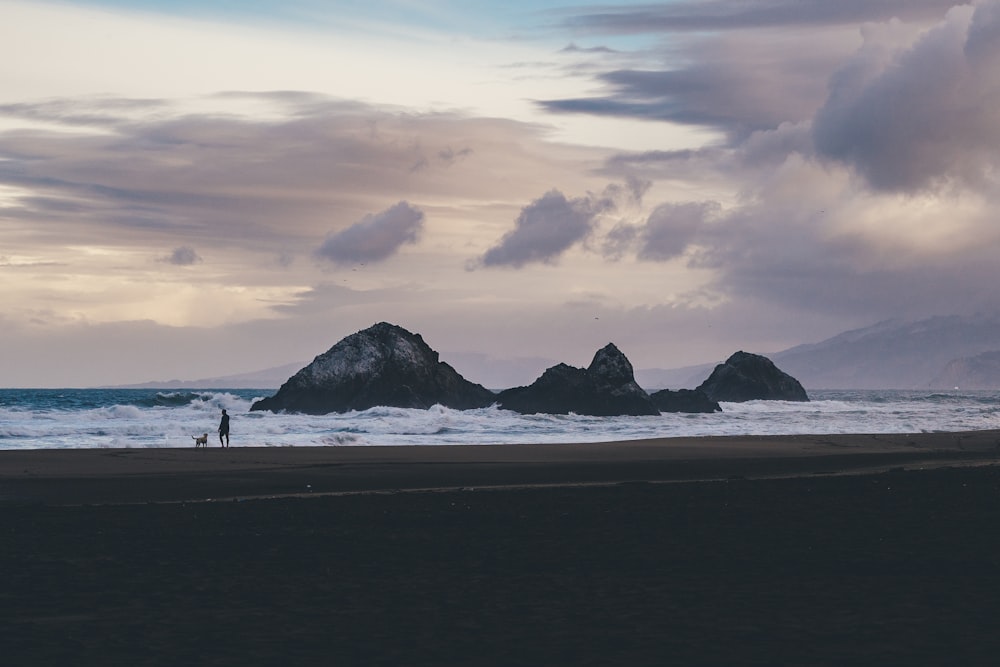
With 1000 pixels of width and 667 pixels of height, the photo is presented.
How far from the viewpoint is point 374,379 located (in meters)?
95.0

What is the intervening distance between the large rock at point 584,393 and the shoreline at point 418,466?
39.8 m

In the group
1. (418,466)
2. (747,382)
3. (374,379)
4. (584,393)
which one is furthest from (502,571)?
(747,382)

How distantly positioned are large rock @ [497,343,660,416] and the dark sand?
6585 centimetres

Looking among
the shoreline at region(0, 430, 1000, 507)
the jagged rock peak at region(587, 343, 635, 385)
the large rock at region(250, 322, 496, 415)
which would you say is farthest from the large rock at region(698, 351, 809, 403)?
the shoreline at region(0, 430, 1000, 507)

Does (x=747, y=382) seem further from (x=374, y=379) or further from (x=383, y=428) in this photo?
(x=383, y=428)

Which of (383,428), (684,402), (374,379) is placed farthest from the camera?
(684,402)

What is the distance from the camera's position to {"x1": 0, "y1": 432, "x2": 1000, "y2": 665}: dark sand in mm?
10609

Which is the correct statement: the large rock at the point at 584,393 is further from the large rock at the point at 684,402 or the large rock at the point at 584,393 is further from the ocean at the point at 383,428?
the large rock at the point at 684,402

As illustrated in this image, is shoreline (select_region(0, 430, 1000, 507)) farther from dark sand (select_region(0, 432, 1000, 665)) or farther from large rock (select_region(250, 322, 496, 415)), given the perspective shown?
large rock (select_region(250, 322, 496, 415))

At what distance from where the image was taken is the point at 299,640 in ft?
35.7

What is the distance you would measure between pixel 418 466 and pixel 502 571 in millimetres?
23096

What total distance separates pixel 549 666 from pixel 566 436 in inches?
2065

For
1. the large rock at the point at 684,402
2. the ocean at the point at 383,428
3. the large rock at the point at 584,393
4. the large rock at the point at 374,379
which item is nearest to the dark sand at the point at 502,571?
the ocean at the point at 383,428

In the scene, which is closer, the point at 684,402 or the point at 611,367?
the point at 611,367
